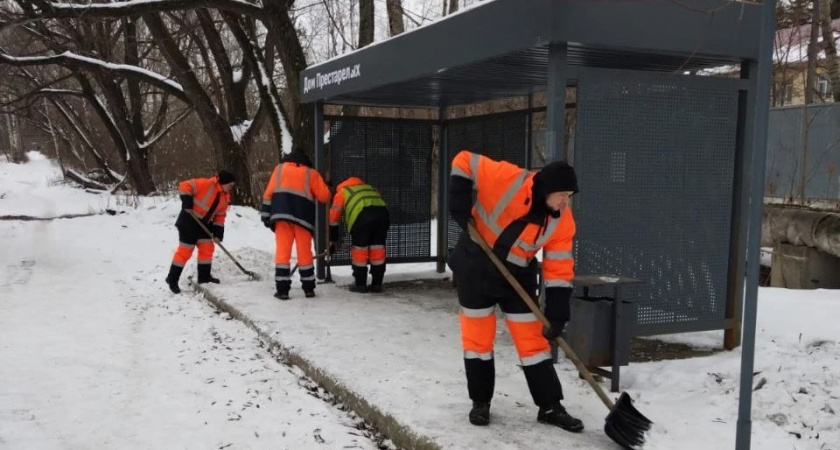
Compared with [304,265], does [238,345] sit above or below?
below

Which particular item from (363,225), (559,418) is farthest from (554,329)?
(363,225)

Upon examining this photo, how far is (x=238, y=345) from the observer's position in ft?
18.3

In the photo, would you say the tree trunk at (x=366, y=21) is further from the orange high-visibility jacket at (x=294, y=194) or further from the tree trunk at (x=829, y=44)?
the tree trunk at (x=829, y=44)

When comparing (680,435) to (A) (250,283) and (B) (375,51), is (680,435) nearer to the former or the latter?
(B) (375,51)

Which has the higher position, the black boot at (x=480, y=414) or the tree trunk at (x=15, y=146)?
the tree trunk at (x=15, y=146)

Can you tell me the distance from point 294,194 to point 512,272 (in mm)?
3952

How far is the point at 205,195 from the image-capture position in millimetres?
8023

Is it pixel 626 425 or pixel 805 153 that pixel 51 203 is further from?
pixel 626 425

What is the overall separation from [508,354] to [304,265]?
2.99 metres

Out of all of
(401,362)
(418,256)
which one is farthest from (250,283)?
(401,362)

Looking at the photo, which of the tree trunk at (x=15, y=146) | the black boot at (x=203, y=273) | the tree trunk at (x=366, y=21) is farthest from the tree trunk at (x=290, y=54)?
the tree trunk at (x=15, y=146)

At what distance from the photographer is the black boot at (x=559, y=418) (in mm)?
3482

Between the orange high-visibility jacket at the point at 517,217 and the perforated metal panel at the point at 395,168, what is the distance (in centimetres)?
483

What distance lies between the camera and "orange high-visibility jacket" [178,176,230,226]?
793 centimetres
